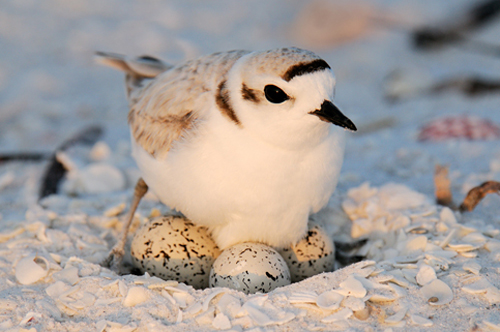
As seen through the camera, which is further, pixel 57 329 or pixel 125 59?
pixel 125 59

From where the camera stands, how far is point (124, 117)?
5.07 m

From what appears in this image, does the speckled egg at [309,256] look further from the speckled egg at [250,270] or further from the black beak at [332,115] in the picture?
the black beak at [332,115]

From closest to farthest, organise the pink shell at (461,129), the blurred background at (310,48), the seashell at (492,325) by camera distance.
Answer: the seashell at (492,325) < the pink shell at (461,129) < the blurred background at (310,48)

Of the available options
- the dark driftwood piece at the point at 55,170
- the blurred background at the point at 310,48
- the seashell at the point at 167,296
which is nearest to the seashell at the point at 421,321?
the seashell at the point at 167,296

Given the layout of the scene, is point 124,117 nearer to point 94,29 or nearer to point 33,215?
point 94,29

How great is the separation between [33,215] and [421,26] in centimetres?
514

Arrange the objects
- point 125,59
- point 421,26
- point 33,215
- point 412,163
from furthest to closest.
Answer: point 421,26 → point 412,163 → point 125,59 → point 33,215

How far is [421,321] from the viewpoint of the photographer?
1924 millimetres

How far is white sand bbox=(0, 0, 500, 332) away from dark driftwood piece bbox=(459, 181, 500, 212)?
0.06m

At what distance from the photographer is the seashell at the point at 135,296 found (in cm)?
209

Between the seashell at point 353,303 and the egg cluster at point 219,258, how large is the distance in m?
0.37

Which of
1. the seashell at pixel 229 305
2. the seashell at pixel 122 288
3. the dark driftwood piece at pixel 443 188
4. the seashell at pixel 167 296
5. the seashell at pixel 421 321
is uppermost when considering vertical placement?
the dark driftwood piece at pixel 443 188

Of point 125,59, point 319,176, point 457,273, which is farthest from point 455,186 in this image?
point 125,59

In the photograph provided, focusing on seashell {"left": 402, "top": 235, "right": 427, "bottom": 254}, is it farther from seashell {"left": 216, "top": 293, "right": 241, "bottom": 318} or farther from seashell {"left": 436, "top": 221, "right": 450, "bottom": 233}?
seashell {"left": 216, "top": 293, "right": 241, "bottom": 318}
